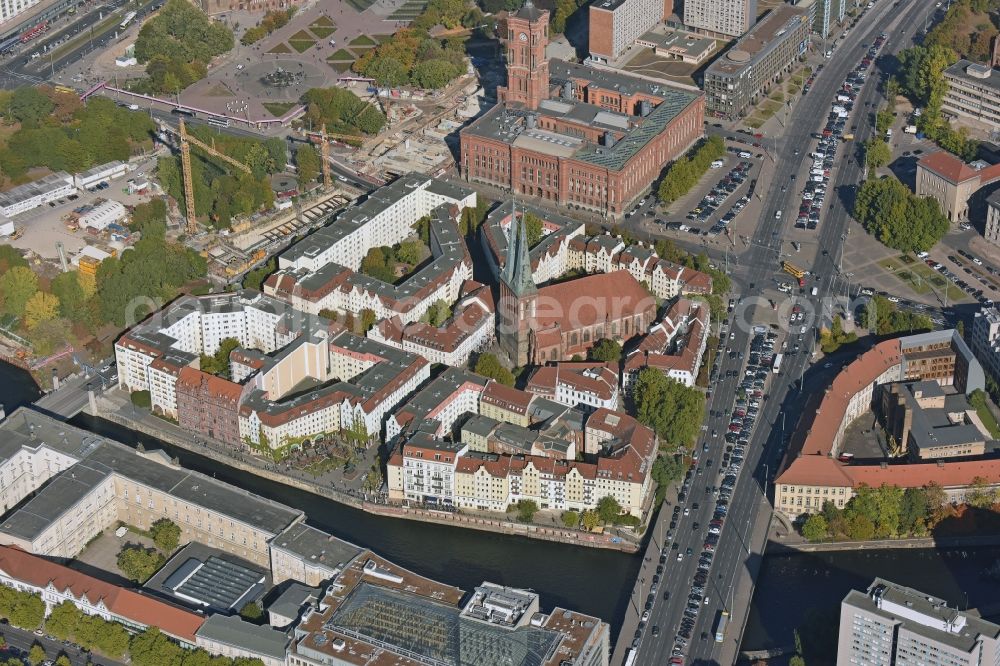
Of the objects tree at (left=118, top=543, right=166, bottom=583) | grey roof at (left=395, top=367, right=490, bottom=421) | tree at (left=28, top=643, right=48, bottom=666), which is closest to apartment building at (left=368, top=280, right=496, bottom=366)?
grey roof at (left=395, top=367, right=490, bottom=421)

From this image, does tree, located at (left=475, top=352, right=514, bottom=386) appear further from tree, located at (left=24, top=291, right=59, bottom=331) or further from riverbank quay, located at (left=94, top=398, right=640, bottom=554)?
tree, located at (left=24, top=291, right=59, bottom=331)

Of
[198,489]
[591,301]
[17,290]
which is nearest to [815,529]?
[591,301]

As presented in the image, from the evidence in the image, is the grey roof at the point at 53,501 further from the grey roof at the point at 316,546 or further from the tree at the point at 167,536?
the grey roof at the point at 316,546

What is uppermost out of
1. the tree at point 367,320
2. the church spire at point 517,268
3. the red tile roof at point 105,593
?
the church spire at point 517,268

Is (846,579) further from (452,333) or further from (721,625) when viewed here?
(452,333)

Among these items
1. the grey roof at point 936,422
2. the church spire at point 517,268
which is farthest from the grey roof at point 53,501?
the grey roof at point 936,422

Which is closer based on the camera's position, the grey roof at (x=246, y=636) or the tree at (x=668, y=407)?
the grey roof at (x=246, y=636)
